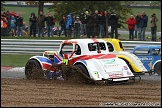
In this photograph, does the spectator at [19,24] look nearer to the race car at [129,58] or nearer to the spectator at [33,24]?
the spectator at [33,24]

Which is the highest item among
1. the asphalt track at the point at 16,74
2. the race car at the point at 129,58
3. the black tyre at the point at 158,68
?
the race car at the point at 129,58

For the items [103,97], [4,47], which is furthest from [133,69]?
[4,47]

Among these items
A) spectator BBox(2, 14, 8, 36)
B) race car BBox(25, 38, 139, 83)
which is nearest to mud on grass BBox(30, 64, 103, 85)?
race car BBox(25, 38, 139, 83)

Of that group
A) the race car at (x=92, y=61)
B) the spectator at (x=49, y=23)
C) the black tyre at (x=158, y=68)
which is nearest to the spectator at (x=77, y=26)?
the spectator at (x=49, y=23)

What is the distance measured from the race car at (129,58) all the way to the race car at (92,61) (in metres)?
0.46

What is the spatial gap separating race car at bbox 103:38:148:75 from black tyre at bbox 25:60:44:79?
7.32ft

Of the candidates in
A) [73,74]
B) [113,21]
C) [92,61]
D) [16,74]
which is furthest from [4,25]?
[92,61]

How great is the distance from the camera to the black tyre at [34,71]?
1381 centimetres

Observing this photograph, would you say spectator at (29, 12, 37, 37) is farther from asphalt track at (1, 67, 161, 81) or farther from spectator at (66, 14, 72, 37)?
asphalt track at (1, 67, 161, 81)

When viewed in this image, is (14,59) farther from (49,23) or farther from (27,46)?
(49,23)

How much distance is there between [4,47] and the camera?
21344 mm

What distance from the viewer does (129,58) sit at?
1423cm

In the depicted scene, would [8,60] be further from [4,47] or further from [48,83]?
[48,83]

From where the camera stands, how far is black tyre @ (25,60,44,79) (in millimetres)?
13812
